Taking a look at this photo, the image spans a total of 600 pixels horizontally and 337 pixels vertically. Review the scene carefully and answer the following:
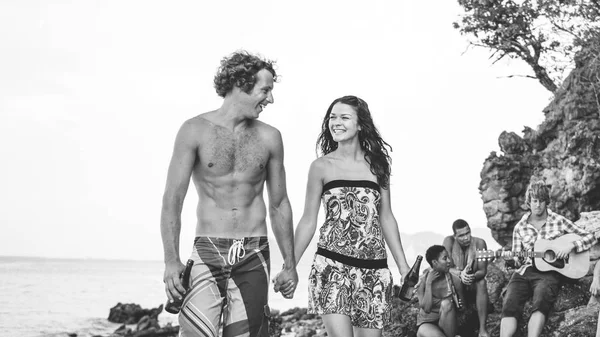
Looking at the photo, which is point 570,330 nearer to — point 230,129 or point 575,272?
point 575,272

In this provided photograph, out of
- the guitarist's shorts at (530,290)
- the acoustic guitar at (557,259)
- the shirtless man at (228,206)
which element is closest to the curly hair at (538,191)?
the acoustic guitar at (557,259)

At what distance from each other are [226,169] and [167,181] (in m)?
0.38

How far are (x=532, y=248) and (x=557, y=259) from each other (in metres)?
0.31

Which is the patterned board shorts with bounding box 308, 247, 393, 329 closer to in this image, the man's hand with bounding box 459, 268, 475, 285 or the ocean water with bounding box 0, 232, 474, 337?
the man's hand with bounding box 459, 268, 475, 285

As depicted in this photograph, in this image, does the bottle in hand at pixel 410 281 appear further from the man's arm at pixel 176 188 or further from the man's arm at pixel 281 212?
the man's arm at pixel 176 188

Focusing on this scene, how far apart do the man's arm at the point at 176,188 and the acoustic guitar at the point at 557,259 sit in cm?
Answer: 543

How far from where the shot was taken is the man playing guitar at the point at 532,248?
916cm

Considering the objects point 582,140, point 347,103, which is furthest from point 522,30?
point 347,103

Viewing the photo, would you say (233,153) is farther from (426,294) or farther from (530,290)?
(530,290)

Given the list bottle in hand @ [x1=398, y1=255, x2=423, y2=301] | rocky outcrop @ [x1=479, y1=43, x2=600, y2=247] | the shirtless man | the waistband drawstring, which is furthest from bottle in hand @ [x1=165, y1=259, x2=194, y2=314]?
rocky outcrop @ [x1=479, y1=43, x2=600, y2=247]

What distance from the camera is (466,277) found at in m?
10.0

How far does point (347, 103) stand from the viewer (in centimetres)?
639

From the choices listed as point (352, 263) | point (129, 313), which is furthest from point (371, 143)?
point (129, 313)

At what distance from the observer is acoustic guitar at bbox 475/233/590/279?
9352 mm
